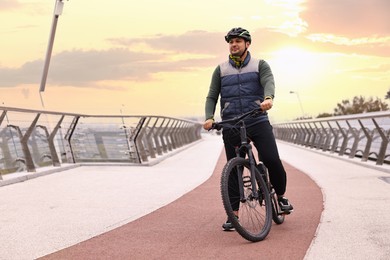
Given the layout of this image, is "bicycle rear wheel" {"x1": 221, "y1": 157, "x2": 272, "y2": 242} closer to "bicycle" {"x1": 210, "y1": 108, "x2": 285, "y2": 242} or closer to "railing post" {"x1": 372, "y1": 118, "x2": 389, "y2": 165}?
"bicycle" {"x1": 210, "y1": 108, "x2": 285, "y2": 242}

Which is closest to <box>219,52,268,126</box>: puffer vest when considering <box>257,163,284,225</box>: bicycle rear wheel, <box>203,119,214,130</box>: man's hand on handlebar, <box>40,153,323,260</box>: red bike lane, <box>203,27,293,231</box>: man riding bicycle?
<box>203,27,293,231</box>: man riding bicycle

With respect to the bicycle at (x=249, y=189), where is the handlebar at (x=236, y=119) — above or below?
above

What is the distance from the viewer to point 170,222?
741cm

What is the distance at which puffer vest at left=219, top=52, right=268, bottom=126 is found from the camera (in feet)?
20.9

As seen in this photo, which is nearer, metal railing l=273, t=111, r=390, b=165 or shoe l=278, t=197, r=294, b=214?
shoe l=278, t=197, r=294, b=214

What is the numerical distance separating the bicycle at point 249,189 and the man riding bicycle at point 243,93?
0.09 meters

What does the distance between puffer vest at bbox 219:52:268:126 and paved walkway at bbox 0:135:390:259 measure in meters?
A: 1.19

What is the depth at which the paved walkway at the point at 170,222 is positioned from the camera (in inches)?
225

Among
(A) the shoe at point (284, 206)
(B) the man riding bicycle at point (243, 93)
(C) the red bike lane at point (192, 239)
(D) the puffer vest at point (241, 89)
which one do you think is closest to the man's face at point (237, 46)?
(B) the man riding bicycle at point (243, 93)

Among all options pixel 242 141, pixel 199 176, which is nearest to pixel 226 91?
pixel 242 141

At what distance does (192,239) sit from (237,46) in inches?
72.9

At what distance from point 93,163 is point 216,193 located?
25.9 ft

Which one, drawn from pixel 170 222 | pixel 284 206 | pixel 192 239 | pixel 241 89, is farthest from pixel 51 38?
pixel 192 239

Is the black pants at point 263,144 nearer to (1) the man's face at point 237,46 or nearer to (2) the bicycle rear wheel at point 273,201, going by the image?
(2) the bicycle rear wheel at point 273,201
